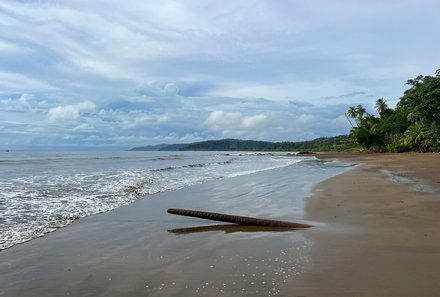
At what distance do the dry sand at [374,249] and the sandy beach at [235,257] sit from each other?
0.06 ft

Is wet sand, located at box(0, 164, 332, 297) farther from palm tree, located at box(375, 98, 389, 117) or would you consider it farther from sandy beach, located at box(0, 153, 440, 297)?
palm tree, located at box(375, 98, 389, 117)

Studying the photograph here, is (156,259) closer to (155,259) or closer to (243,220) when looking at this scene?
(155,259)

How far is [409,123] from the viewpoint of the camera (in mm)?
69938

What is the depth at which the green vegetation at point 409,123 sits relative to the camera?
Answer: 44031 millimetres

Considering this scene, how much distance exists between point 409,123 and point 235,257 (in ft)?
241

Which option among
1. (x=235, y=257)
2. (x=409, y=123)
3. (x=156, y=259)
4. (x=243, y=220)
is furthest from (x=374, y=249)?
(x=409, y=123)

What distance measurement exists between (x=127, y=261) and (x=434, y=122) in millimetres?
47781

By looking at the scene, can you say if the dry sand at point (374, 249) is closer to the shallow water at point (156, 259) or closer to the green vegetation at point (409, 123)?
the shallow water at point (156, 259)

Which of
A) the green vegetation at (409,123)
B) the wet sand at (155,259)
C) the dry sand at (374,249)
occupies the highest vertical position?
the green vegetation at (409,123)

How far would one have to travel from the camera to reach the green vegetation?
144 ft

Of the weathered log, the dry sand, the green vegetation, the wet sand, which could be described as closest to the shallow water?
the wet sand

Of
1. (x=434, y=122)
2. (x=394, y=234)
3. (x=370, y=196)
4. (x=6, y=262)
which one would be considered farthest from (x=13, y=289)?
(x=434, y=122)

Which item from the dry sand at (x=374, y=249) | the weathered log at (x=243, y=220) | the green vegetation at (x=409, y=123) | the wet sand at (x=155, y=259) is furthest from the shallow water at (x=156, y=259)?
the green vegetation at (x=409, y=123)

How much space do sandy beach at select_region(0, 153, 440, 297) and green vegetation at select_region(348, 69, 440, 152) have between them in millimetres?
39014
